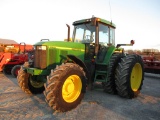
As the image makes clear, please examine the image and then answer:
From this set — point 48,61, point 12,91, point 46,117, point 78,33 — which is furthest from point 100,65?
point 12,91

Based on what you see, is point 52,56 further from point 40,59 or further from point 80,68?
point 80,68

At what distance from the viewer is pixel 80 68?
475cm

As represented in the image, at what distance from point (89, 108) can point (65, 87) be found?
0.91 m

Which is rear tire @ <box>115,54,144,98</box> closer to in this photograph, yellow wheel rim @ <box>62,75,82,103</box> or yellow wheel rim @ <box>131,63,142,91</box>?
yellow wheel rim @ <box>131,63,142,91</box>

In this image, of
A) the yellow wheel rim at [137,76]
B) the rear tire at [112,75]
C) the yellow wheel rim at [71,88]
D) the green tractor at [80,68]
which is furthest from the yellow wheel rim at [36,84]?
the yellow wheel rim at [137,76]

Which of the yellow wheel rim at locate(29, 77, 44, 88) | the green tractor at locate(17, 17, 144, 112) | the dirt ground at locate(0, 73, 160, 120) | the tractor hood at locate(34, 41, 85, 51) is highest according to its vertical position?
the tractor hood at locate(34, 41, 85, 51)

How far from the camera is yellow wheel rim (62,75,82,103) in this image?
14.8 feet

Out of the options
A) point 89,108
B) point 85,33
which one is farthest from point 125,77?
point 85,33

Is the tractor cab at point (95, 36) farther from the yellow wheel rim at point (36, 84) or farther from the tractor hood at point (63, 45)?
the yellow wheel rim at point (36, 84)

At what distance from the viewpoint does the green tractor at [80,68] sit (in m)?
4.27

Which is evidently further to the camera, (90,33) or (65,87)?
(90,33)

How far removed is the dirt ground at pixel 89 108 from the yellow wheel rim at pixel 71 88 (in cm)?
33

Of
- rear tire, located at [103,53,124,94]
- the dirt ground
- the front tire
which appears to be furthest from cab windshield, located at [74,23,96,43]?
the dirt ground

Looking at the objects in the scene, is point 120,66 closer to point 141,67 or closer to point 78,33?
point 141,67
